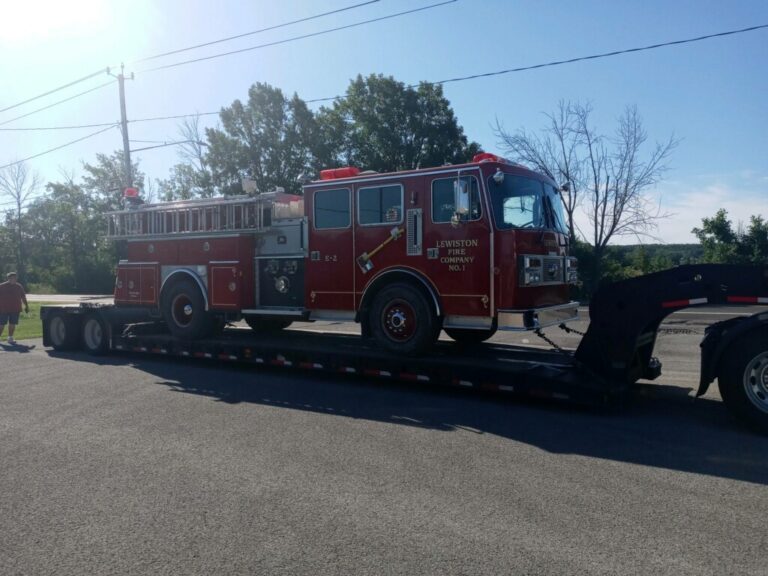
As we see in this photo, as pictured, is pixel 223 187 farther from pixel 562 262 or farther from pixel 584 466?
pixel 584 466

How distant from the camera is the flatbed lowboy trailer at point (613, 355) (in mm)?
6641

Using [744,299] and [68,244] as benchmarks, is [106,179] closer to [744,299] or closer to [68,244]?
[68,244]

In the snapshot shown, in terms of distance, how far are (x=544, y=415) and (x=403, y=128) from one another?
104 feet

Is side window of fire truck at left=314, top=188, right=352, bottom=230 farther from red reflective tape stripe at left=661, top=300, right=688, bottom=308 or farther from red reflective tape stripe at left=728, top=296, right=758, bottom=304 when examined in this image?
red reflective tape stripe at left=728, top=296, right=758, bottom=304

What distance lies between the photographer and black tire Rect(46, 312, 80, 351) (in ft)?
44.3

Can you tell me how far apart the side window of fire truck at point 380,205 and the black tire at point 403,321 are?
38.2 inches

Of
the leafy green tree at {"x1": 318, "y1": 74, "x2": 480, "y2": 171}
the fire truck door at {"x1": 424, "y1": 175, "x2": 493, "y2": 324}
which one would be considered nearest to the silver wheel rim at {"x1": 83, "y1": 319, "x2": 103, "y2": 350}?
the fire truck door at {"x1": 424, "y1": 175, "x2": 493, "y2": 324}

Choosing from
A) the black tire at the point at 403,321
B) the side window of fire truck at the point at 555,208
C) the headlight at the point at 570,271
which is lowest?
the black tire at the point at 403,321

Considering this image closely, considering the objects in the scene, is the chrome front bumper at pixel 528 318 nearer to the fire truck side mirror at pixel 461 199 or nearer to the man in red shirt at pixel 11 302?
the fire truck side mirror at pixel 461 199

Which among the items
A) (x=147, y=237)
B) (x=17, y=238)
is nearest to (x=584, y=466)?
(x=147, y=237)

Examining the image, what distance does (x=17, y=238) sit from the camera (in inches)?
2494

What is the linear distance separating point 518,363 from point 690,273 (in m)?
2.34

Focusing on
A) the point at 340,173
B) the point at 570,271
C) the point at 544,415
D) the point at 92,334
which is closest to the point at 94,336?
the point at 92,334

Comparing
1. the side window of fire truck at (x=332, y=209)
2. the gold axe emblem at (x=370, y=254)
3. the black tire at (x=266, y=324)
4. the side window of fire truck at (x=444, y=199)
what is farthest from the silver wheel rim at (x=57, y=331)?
the side window of fire truck at (x=444, y=199)
